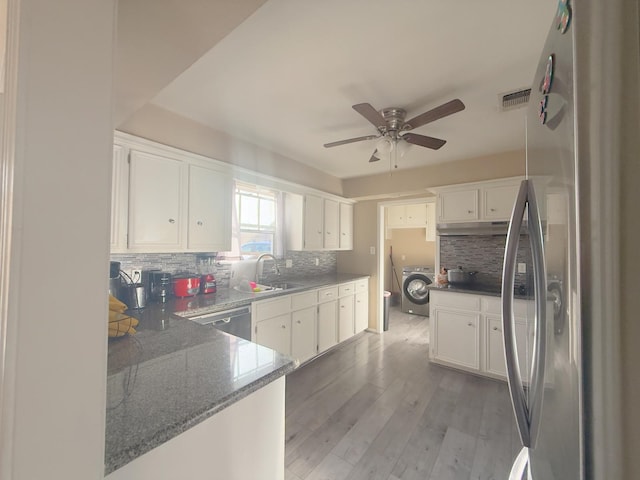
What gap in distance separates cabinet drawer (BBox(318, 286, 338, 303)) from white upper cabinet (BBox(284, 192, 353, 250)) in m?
0.60

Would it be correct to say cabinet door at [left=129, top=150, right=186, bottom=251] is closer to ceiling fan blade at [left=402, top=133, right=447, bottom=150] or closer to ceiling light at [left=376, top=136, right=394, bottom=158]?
ceiling light at [left=376, top=136, right=394, bottom=158]

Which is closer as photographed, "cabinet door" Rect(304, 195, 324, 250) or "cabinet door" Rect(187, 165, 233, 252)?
"cabinet door" Rect(187, 165, 233, 252)

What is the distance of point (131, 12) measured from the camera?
0.89 meters

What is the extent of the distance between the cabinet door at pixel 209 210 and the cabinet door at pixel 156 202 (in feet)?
0.30

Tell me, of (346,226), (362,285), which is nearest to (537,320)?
(362,285)

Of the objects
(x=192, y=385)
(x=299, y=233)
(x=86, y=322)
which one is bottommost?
(x=192, y=385)

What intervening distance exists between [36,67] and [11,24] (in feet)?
0.24

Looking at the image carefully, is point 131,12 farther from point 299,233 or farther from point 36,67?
point 299,233

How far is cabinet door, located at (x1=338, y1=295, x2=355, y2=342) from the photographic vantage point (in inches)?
143

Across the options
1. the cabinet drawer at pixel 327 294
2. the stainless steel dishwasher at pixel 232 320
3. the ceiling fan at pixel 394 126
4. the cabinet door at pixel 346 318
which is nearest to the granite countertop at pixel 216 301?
the stainless steel dishwasher at pixel 232 320

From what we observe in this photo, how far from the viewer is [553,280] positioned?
0.50 m

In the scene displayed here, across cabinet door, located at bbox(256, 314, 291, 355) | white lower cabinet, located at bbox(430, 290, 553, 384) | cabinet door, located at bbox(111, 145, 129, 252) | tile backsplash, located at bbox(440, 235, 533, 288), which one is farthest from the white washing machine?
cabinet door, located at bbox(111, 145, 129, 252)

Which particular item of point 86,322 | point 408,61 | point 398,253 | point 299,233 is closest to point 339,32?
point 408,61

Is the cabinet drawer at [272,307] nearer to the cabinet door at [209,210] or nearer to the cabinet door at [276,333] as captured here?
the cabinet door at [276,333]
